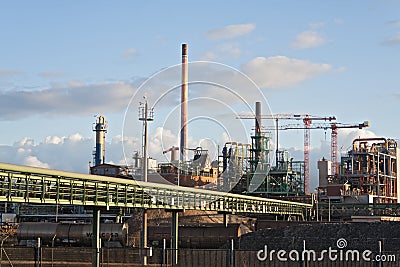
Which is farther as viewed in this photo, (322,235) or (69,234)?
(69,234)

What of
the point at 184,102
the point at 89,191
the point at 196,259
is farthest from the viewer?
the point at 184,102

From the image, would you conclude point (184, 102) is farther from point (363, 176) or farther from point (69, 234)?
→ point (69, 234)

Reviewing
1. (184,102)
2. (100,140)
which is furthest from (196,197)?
(100,140)

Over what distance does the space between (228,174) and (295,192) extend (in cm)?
1343

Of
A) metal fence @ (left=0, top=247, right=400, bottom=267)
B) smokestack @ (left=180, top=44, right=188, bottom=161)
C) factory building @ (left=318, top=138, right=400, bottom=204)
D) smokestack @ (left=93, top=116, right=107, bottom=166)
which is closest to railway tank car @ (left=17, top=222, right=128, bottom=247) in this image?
metal fence @ (left=0, top=247, right=400, bottom=267)

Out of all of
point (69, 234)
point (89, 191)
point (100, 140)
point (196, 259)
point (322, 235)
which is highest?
point (100, 140)

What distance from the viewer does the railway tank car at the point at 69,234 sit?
6625cm

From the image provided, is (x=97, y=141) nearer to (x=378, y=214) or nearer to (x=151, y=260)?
(x=378, y=214)

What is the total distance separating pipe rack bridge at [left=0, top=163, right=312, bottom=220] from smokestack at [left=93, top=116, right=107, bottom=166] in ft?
294

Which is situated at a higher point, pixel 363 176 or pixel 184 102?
pixel 184 102

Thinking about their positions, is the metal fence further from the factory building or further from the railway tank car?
the factory building

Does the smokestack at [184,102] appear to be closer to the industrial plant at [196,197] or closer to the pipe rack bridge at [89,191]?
the industrial plant at [196,197]

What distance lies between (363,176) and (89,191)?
287ft

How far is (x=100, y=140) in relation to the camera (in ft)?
514
